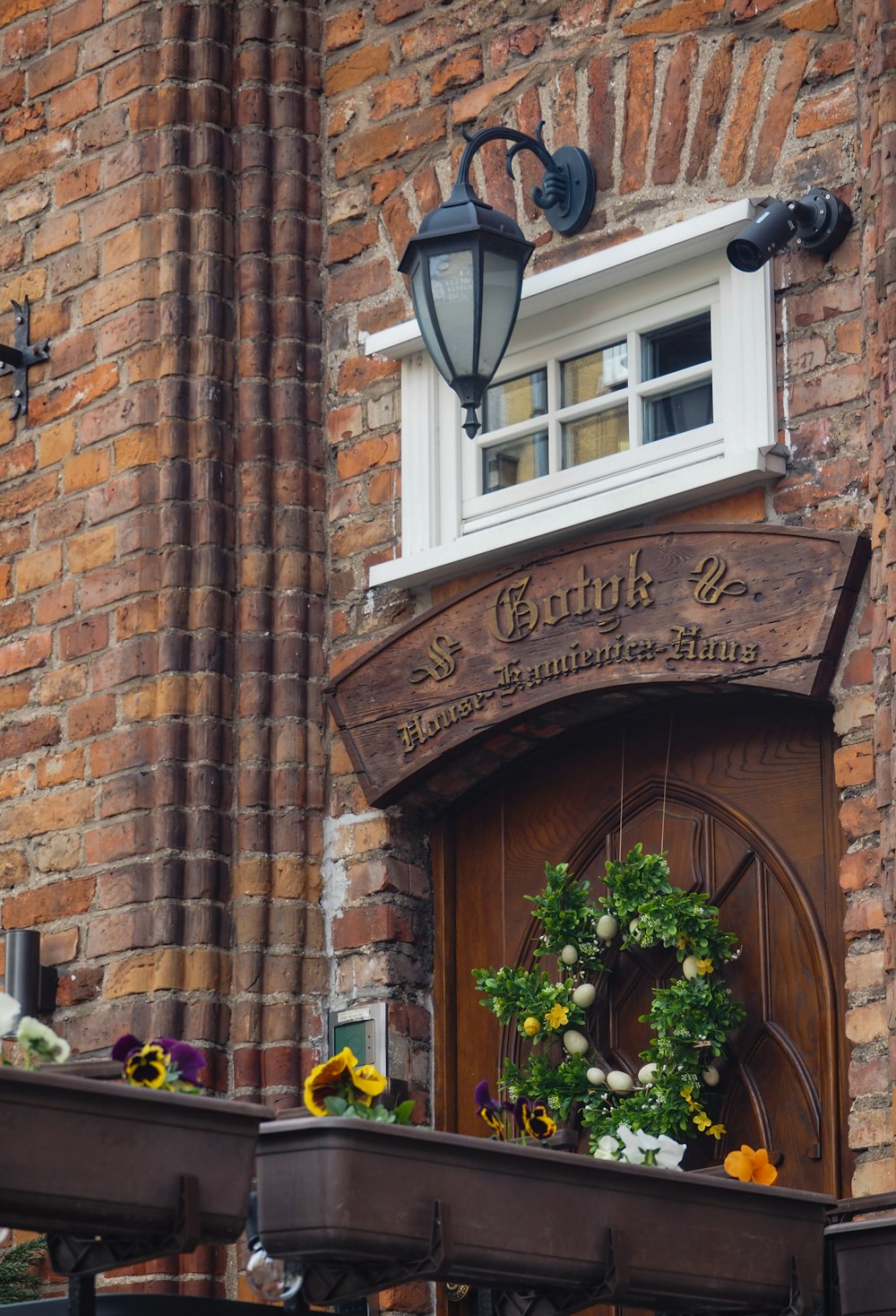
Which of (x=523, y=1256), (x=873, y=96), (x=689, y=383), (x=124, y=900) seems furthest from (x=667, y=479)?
(x=523, y=1256)

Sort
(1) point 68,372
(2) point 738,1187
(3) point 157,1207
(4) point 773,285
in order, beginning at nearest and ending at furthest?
(3) point 157,1207 < (2) point 738,1187 < (4) point 773,285 < (1) point 68,372

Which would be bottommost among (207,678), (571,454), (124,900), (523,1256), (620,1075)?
(523,1256)

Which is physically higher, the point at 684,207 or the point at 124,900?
the point at 684,207

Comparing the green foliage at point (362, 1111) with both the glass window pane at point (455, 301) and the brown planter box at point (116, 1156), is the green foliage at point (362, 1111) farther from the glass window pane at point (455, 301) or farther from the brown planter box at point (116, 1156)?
the glass window pane at point (455, 301)

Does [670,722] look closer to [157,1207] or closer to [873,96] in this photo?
[873,96]

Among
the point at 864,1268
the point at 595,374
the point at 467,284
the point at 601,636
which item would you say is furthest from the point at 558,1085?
the point at 467,284

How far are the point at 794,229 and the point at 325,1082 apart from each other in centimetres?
226

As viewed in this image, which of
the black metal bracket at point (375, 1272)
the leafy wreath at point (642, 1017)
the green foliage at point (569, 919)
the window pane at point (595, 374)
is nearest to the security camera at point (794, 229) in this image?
the window pane at point (595, 374)

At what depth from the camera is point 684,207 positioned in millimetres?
4797

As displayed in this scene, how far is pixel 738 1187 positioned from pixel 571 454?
2135mm

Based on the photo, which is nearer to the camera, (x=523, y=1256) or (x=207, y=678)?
(x=523, y=1256)

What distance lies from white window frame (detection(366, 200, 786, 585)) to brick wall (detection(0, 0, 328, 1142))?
1.15 feet

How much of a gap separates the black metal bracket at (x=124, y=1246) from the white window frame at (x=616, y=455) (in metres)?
2.22

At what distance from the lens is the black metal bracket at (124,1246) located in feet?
8.96
